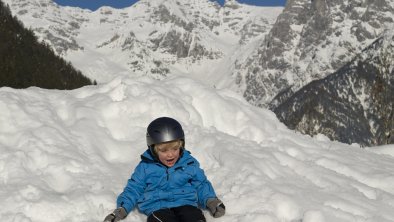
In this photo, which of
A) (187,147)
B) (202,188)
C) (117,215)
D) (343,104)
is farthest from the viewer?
(343,104)

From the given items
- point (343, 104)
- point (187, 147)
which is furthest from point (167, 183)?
point (343, 104)

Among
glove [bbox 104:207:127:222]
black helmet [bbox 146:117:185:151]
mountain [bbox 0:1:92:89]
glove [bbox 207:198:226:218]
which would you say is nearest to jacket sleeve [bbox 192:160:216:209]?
glove [bbox 207:198:226:218]

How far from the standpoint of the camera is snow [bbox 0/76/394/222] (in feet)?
21.3

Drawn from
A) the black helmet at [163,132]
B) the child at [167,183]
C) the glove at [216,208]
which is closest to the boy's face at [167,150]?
the child at [167,183]

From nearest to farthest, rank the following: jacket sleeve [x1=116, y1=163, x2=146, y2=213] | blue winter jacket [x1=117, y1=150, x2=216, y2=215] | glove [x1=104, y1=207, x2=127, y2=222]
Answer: glove [x1=104, y1=207, x2=127, y2=222] < jacket sleeve [x1=116, y1=163, x2=146, y2=213] < blue winter jacket [x1=117, y1=150, x2=216, y2=215]

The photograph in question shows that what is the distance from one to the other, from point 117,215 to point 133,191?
55cm

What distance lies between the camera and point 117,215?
20.0ft

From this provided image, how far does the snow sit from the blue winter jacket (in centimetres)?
27

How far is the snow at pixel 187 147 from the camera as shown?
650 centimetres

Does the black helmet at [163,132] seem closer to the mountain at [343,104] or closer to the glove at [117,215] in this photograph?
the glove at [117,215]

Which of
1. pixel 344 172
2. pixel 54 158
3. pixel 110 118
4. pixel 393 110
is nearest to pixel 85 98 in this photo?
pixel 110 118

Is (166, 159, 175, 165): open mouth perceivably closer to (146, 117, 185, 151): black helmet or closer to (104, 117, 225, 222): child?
(104, 117, 225, 222): child

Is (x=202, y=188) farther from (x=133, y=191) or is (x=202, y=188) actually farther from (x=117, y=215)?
(x=117, y=215)

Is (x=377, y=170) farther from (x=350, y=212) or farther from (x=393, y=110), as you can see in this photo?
(x=393, y=110)
